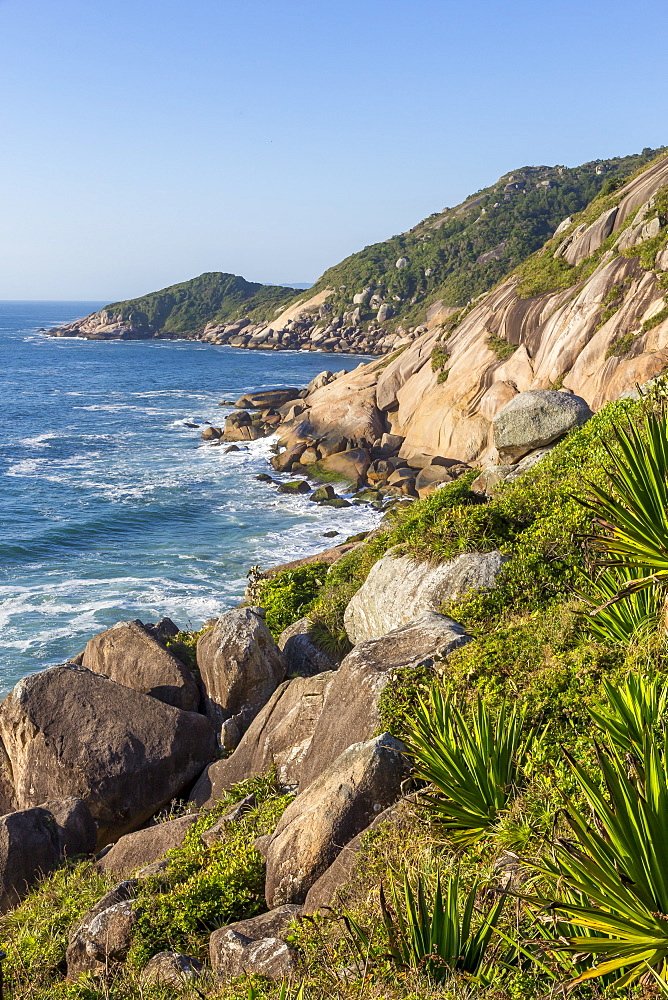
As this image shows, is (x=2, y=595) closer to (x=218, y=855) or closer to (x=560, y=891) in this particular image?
(x=218, y=855)

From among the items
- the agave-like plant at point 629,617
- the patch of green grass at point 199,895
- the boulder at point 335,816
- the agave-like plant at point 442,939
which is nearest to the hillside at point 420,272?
the agave-like plant at point 629,617

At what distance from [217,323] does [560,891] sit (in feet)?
440

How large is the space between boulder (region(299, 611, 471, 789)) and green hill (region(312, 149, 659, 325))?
3379 inches

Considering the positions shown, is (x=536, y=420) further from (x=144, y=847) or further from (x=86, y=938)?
(x=86, y=938)

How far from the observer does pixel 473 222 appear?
109625mm

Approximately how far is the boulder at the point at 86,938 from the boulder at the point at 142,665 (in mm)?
5167

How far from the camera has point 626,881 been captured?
3594 mm

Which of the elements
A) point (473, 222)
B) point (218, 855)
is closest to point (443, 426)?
point (218, 855)

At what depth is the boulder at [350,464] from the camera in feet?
123

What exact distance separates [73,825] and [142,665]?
354 centimetres

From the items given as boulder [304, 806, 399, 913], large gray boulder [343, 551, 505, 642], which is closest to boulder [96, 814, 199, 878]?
boulder [304, 806, 399, 913]

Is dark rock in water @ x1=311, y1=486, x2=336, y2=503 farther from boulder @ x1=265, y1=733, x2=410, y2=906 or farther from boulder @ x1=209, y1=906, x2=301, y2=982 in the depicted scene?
boulder @ x1=209, y1=906, x2=301, y2=982

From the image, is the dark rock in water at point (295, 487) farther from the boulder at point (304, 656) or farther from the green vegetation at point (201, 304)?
the green vegetation at point (201, 304)

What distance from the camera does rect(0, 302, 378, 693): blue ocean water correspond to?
22513 millimetres
